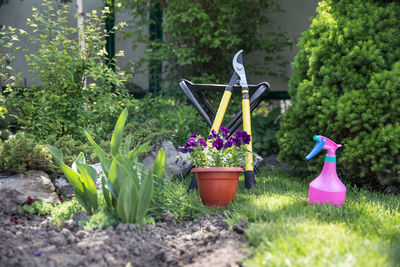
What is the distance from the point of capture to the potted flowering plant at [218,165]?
2.35 m

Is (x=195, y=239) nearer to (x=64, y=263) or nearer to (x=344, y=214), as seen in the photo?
(x=64, y=263)

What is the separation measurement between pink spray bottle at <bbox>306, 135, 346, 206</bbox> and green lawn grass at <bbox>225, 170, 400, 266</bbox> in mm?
73

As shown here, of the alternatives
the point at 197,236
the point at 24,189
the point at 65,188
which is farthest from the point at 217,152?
the point at 24,189

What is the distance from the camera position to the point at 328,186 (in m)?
2.41

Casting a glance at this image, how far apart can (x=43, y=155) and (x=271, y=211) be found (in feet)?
5.50

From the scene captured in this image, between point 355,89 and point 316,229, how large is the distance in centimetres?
164

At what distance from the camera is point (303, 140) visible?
11.1 ft

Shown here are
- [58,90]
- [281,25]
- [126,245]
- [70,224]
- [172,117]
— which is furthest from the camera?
[281,25]

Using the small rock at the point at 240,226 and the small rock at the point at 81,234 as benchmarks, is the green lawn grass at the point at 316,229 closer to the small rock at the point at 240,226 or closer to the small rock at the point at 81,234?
the small rock at the point at 240,226

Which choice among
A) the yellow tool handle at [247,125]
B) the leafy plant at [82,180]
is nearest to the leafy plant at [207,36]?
the yellow tool handle at [247,125]

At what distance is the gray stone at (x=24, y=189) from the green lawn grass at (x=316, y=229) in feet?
4.16

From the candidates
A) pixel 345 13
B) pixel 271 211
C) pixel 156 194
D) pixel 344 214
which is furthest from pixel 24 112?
A: pixel 345 13

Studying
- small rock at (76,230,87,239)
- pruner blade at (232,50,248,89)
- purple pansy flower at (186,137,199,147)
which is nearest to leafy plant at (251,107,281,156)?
pruner blade at (232,50,248,89)

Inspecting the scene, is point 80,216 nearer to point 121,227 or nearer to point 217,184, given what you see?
point 121,227
